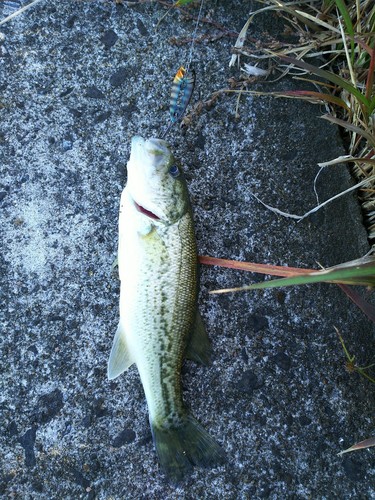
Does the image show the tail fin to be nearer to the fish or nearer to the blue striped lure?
the fish

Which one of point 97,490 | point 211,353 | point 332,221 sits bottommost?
point 97,490

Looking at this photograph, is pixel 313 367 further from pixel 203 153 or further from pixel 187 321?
pixel 203 153

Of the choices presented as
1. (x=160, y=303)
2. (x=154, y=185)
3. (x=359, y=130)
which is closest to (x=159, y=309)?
(x=160, y=303)

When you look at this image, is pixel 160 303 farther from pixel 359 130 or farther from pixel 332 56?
pixel 332 56

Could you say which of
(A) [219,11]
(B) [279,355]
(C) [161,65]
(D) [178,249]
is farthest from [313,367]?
(A) [219,11]

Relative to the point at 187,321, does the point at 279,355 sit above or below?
below
